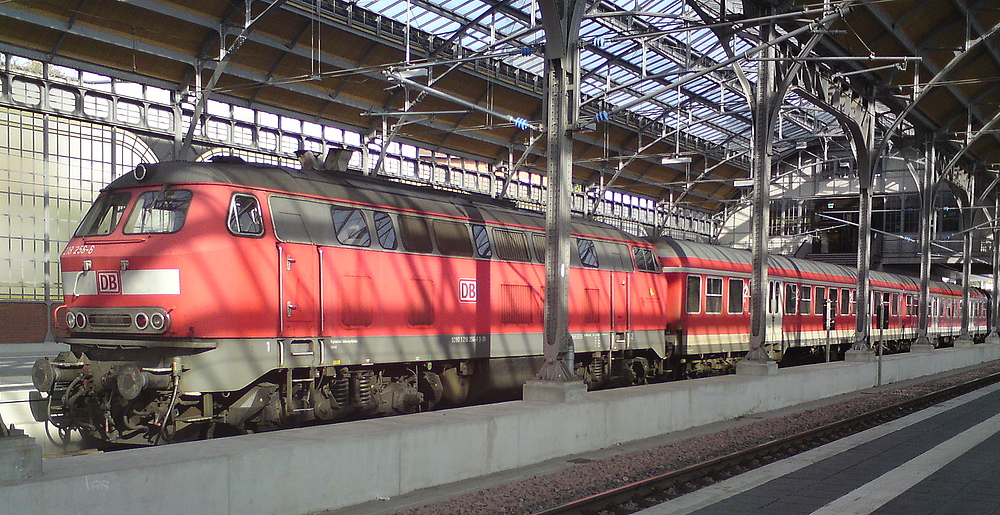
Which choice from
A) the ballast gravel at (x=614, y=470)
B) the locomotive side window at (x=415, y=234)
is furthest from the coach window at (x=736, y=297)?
the locomotive side window at (x=415, y=234)

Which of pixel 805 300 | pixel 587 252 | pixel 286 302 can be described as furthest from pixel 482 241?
pixel 805 300

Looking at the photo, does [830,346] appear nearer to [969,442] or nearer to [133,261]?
[969,442]

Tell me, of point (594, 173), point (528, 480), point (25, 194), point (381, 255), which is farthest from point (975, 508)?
point (594, 173)

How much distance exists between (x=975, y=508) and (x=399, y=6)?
27.2m

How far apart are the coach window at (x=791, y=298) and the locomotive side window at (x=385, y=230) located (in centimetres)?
1884

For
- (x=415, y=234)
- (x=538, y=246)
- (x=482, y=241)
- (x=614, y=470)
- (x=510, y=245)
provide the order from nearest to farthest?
(x=614, y=470), (x=415, y=234), (x=482, y=241), (x=510, y=245), (x=538, y=246)

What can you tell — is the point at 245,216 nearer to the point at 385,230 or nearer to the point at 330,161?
the point at 385,230

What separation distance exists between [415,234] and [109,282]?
16.0ft

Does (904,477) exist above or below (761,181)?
below

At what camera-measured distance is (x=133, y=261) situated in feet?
36.3

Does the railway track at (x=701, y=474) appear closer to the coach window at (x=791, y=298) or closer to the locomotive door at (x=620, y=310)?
the locomotive door at (x=620, y=310)

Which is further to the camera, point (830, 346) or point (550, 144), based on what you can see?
point (830, 346)

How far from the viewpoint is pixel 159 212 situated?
11.4 m

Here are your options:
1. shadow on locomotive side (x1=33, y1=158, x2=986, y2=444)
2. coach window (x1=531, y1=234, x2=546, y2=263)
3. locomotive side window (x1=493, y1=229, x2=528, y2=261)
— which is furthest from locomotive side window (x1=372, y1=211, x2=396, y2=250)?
coach window (x1=531, y1=234, x2=546, y2=263)
